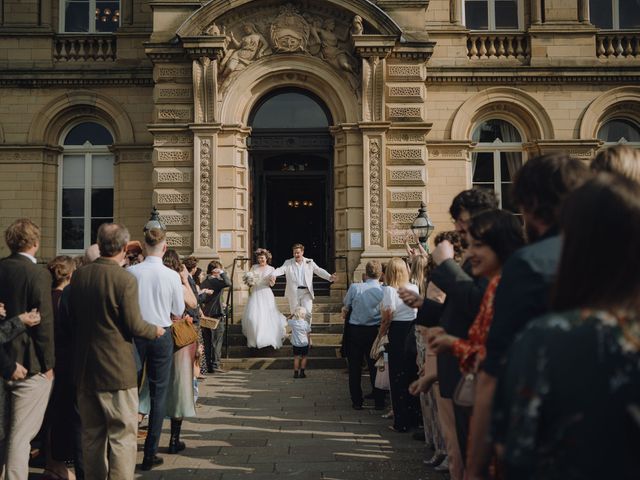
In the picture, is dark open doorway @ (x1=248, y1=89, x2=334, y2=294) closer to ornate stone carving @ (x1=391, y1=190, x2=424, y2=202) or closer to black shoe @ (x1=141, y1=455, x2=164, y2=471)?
ornate stone carving @ (x1=391, y1=190, x2=424, y2=202)

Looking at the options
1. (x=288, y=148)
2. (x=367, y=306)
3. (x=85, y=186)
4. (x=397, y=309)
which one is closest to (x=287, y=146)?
(x=288, y=148)

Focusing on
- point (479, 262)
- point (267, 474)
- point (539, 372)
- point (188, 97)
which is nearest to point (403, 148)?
point (188, 97)

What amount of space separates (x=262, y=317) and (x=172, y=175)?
4189 millimetres

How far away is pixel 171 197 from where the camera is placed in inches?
559

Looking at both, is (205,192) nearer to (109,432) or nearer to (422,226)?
(422,226)

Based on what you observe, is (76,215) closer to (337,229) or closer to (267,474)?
(337,229)

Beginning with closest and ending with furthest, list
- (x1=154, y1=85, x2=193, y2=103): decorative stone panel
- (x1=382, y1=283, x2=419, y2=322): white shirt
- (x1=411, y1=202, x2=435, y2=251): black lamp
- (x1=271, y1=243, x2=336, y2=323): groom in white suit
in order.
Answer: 1. (x1=382, y1=283, x2=419, y2=322): white shirt
2. (x1=411, y1=202, x2=435, y2=251): black lamp
3. (x1=271, y1=243, x2=336, y2=323): groom in white suit
4. (x1=154, y1=85, x2=193, y2=103): decorative stone panel

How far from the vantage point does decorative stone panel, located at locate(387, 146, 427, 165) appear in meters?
14.2

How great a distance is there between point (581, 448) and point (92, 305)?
4273mm

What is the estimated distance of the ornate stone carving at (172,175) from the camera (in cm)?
1422

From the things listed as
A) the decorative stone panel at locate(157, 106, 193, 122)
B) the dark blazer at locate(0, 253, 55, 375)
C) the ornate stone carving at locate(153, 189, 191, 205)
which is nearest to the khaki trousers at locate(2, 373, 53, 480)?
the dark blazer at locate(0, 253, 55, 375)

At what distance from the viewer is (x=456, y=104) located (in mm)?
15648

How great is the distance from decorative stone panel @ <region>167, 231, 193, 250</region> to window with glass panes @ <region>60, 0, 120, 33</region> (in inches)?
249

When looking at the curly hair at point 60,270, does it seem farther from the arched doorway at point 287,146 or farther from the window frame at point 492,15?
the window frame at point 492,15
